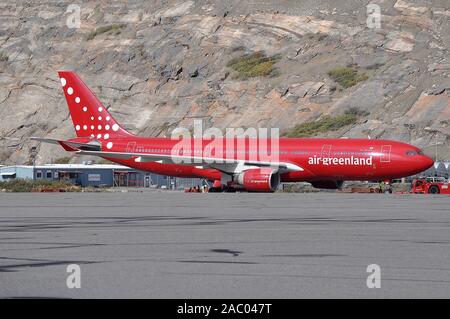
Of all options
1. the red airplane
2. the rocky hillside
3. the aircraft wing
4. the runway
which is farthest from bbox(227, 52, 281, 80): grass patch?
the runway

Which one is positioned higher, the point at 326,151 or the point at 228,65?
the point at 228,65

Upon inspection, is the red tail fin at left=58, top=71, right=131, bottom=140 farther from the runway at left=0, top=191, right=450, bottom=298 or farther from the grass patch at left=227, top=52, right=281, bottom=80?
the grass patch at left=227, top=52, right=281, bottom=80

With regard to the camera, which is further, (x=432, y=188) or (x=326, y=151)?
(x=432, y=188)

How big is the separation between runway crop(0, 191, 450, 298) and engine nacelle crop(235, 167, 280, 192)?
20923 millimetres

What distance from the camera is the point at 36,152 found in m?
94.4

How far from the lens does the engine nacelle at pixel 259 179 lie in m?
47.4

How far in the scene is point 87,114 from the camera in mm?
57406

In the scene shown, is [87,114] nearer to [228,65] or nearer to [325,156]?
[325,156]

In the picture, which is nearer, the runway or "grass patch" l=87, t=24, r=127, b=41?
the runway

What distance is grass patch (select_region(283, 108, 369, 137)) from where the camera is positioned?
82625 millimetres

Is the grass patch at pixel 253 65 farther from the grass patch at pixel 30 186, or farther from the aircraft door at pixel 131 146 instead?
the aircraft door at pixel 131 146

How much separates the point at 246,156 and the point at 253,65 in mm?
46032

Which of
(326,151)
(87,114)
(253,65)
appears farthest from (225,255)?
(253,65)

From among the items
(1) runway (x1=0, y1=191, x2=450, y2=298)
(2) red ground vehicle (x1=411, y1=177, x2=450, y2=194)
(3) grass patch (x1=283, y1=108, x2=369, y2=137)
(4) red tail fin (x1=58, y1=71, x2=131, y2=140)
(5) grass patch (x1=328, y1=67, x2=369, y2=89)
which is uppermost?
(5) grass patch (x1=328, y1=67, x2=369, y2=89)
